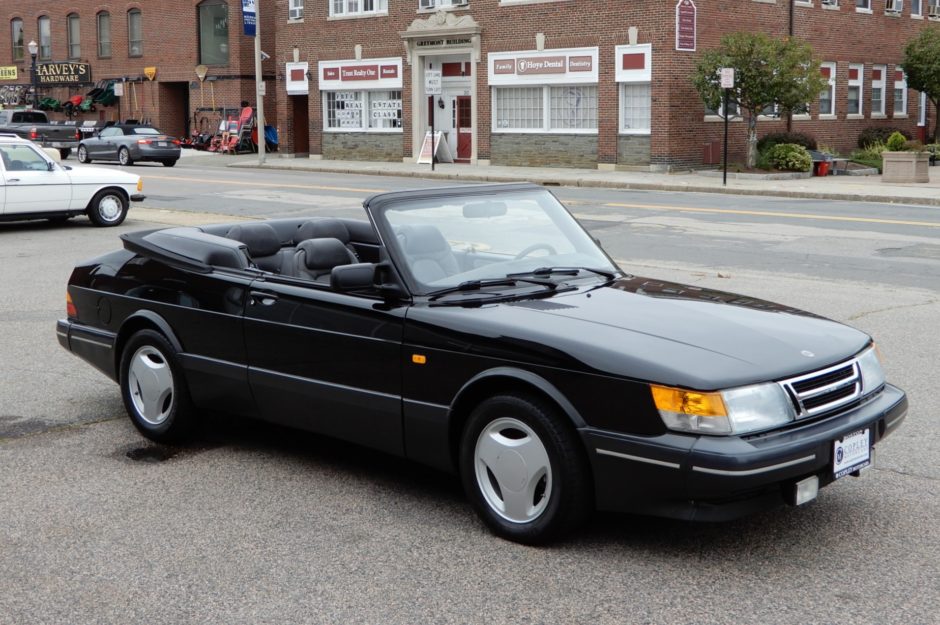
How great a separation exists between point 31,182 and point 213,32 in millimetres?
35108

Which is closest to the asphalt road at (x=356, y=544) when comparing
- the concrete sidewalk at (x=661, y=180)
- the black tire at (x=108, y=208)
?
the black tire at (x=108, y=208)

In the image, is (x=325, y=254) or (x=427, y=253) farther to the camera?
(x=325, y=254)

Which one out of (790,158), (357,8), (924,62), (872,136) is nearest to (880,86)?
(924,62)

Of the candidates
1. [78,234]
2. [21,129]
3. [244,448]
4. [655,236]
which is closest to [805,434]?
[244,448]

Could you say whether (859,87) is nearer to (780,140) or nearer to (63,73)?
A: (780,140)

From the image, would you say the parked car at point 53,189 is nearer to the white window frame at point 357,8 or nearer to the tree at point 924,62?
the white window frame at point 357,8

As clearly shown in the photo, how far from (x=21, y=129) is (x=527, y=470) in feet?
137

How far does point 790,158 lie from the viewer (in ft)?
107

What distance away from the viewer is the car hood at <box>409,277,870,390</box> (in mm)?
4555

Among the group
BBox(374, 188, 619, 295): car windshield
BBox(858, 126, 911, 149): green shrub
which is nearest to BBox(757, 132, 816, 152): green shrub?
BBox(858, 126, 911, 149): green shrub

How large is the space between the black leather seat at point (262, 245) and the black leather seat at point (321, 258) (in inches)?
20.6

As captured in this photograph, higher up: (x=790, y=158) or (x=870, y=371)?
(x=790, y=158)

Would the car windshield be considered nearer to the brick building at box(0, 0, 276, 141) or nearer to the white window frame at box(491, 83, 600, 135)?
the white window frame at box(491, 83, 600, 135)

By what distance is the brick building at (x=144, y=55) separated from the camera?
50938 millimetres
